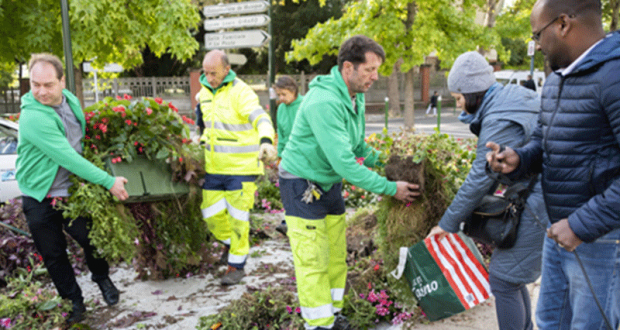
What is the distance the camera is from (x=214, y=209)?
A: 4254mm

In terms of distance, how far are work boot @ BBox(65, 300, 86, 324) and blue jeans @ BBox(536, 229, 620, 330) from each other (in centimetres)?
306

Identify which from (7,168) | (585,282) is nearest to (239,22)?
(7,168)

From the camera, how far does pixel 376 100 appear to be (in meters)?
28.2

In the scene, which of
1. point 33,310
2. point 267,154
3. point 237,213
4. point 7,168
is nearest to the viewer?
point 33,310

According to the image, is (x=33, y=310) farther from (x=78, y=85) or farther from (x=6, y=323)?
(x=78, y=85)

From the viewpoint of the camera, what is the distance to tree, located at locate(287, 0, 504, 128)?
14070 millimetres

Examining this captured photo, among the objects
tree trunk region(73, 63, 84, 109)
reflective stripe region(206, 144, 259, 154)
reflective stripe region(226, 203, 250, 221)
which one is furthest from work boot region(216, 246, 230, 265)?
tree trunk region(73, 63, 84, 109)

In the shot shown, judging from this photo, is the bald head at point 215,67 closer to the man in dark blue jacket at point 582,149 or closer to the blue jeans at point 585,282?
the man in dark blue jacket at point 582,149

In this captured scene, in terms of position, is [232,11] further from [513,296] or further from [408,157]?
[513,296]

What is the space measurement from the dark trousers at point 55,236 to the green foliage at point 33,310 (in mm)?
102

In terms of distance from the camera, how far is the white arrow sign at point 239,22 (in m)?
8.80

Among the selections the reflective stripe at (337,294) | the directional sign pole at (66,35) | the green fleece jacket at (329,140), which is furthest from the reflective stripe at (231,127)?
the directional sign pole at (66,35)

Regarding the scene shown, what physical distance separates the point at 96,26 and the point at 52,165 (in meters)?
6.16

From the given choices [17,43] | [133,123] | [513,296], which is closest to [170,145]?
[133,123]
